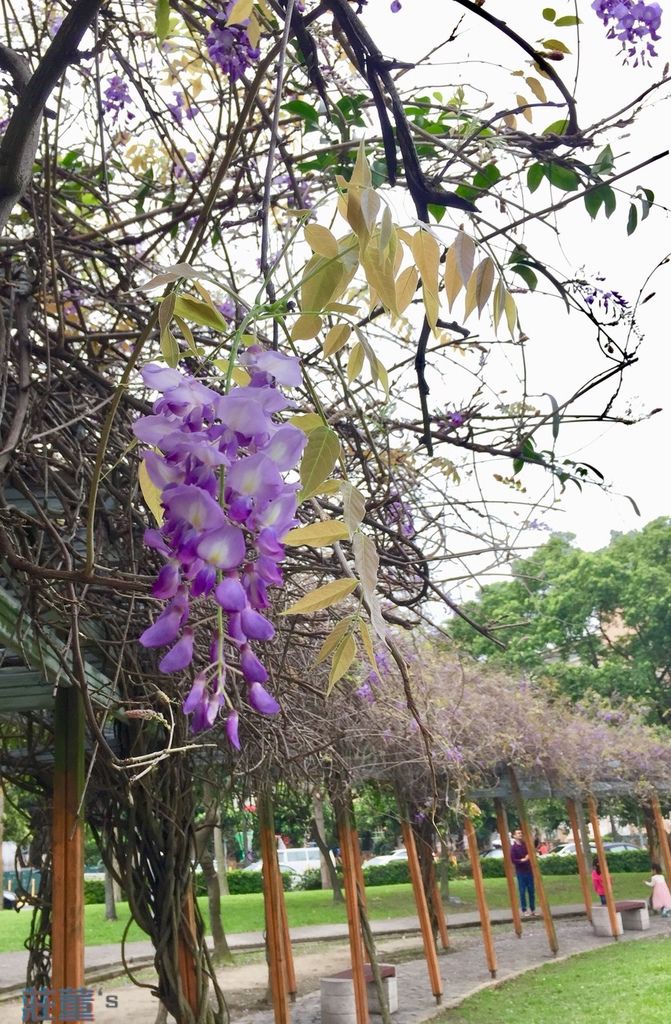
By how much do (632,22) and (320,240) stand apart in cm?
116

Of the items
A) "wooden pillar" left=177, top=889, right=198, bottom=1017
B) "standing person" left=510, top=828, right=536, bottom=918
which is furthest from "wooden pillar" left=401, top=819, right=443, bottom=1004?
"standing person" left=510, top=828, right=536, bottom=918

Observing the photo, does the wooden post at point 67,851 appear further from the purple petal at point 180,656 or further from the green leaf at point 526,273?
the purple petal at point 180,656

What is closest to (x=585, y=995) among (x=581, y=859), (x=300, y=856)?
(x=581, y=859)

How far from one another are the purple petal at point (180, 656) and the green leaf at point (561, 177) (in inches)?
43.7

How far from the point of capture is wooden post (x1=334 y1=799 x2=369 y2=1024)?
18.0ft

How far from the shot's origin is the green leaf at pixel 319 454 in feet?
2.28

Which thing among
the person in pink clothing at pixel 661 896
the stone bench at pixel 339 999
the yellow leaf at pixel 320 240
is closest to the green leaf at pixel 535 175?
the yellow leaf at pixel 320 240

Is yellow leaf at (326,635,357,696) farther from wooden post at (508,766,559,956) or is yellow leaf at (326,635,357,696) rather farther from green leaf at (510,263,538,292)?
wooden post at (508,766,559,956)

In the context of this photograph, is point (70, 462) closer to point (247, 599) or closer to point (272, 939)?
point (247, 599)

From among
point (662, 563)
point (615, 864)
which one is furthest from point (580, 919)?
point (662, 563)

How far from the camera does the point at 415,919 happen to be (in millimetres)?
15688

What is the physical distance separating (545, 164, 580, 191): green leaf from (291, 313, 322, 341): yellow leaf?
83 cm

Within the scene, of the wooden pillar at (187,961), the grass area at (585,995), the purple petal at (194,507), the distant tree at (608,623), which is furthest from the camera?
the distant tree at (608,623)

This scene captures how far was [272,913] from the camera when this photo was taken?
18.6 feet
